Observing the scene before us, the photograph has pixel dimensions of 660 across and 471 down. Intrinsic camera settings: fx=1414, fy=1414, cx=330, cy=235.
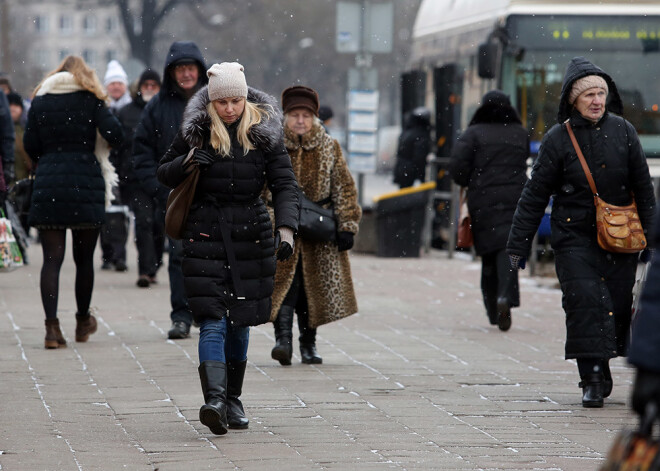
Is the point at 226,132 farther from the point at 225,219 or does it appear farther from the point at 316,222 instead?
the point at 316,222

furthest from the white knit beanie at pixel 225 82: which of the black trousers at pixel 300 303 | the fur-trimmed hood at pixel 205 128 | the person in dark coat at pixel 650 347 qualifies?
the person in dark coat at pixel 650 347

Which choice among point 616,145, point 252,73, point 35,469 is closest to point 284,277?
point 616,145

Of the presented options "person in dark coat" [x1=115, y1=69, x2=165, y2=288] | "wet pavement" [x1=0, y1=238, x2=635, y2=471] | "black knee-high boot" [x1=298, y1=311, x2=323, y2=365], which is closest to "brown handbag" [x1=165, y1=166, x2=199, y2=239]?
"wet pavement" [x1=0, y1=238, x2=635, y2=471]

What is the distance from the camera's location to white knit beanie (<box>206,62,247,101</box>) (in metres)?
6.56

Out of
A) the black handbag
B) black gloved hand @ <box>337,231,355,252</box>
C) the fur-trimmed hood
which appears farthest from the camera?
black gloved hand @ <box>337,231,355,252</box>

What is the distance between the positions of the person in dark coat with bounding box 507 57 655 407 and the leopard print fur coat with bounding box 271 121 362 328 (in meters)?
1.62

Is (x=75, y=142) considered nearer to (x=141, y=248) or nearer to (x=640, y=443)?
(x=141, y=248)

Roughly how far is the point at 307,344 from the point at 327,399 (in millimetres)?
1485

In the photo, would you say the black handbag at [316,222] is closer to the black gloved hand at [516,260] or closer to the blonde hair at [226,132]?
the black gloved hand at [516,260]

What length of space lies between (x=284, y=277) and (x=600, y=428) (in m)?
2.67

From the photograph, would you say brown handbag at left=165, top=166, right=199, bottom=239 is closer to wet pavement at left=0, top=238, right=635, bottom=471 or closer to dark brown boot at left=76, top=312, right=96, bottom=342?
wet pavement at left=0, top=238, right=635, bottom=471

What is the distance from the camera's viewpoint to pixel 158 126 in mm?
10164

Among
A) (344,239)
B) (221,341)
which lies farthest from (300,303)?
(221,341)

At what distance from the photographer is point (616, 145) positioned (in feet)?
24.6
